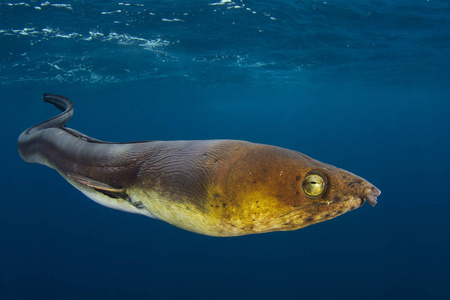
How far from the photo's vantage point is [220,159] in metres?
1.80

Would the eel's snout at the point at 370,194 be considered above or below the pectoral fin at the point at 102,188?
above

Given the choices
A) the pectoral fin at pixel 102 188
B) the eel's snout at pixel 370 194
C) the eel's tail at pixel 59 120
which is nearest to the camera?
the eel's snout at pixel 370 194

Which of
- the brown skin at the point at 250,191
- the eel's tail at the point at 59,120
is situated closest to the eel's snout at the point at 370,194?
the brown skin at the point at 250,191

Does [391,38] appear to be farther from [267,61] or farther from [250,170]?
[250,170]

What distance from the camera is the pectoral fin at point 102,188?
1.91 metres

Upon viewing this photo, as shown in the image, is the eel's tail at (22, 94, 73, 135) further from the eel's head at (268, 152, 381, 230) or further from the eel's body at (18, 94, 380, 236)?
the eel's head at (268, 152, 381, 230)

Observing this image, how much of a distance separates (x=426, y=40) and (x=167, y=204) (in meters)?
21.9

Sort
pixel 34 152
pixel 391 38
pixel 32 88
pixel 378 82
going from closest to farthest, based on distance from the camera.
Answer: pixel 34 152
pixel 391 38
pixel 32 88
pixel 378 82

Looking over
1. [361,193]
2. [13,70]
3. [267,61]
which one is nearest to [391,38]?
[267,61]

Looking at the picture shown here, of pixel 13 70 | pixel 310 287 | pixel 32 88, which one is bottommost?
pixel 310 287

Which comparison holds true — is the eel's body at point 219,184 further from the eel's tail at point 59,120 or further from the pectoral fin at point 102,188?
the eel's tail at point 59,120

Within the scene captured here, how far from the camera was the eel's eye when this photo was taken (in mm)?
1590

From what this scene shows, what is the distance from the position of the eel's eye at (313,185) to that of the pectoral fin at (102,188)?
1.33 metres

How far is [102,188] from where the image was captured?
1912 mm
